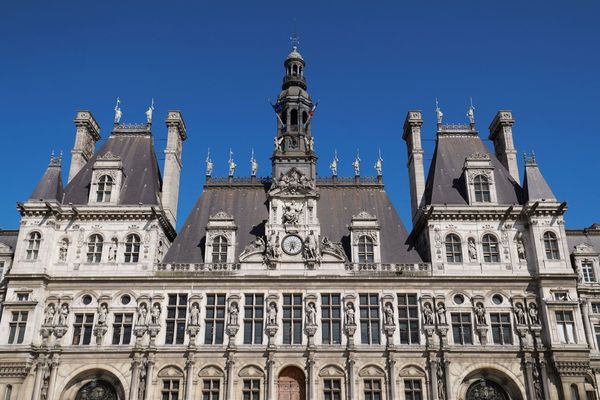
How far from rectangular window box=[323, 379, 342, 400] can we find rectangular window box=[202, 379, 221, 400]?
284 inches

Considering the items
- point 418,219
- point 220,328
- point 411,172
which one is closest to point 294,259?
point 220,328

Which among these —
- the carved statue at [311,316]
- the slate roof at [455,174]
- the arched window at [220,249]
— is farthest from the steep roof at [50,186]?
the slate roof at [455,174]

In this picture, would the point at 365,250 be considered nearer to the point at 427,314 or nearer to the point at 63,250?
the point at 427,314

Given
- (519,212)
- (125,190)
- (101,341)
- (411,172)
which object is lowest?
(101,341)

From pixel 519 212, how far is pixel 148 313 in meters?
28.5

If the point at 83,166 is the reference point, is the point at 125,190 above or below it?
below

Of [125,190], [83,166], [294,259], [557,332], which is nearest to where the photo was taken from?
[557,332]

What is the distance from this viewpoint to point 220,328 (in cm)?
Answer: 4181

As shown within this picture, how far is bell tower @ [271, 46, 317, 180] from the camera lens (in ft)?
158

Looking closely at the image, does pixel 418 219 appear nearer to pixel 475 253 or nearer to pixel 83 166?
pixel 475 253

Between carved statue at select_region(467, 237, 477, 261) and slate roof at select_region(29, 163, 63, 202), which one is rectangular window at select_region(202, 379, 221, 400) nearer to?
slate roof at select_region(29, 163, 63, 202)

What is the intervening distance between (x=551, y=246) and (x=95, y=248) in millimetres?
33933

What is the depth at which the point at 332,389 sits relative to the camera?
39.9 m

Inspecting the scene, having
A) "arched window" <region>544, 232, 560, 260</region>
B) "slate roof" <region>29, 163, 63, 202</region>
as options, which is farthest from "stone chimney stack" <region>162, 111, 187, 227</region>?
"arched window" <region>544, 232, 560, 260</region>
